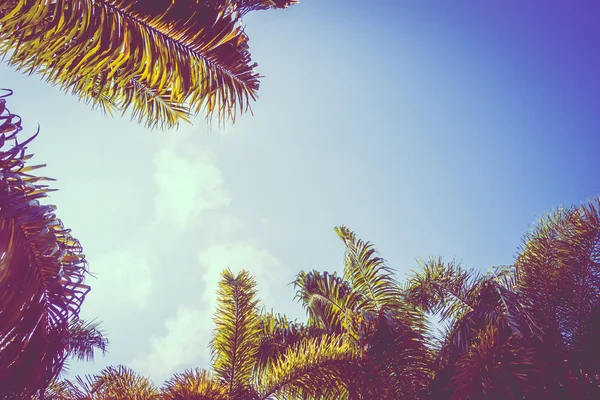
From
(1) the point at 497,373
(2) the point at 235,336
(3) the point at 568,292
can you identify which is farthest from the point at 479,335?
(2) the point at 235,336

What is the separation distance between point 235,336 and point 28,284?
200 inches

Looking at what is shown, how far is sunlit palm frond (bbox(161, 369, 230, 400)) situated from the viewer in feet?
16.1

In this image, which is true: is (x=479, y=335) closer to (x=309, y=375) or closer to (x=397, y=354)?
(x=397, y=354)

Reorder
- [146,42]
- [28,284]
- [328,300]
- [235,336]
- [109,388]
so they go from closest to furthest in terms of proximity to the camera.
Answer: [28,284], [146,42], [109,388], [235,336], [328,300]

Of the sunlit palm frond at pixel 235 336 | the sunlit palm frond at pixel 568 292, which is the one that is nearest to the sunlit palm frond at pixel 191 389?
the sunlit palm frond at pixel 235 336

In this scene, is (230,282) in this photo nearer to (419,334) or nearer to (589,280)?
(419,334)

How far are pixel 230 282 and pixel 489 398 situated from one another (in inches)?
173

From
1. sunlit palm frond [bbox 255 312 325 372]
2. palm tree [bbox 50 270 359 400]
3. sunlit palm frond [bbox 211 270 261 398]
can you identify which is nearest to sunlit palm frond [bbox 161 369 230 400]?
palm tree [bbox 50 270 359 400]

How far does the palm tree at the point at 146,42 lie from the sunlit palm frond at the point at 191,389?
3.59m

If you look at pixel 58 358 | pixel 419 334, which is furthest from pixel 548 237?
pixel 58 358

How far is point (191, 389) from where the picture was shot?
4.98 metres

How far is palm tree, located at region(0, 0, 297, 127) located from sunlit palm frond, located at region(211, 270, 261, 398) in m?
4.34

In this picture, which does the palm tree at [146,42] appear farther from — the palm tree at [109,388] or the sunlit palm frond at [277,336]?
the sunlit palm frond at [277,336]

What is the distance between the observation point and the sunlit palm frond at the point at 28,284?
192cm
